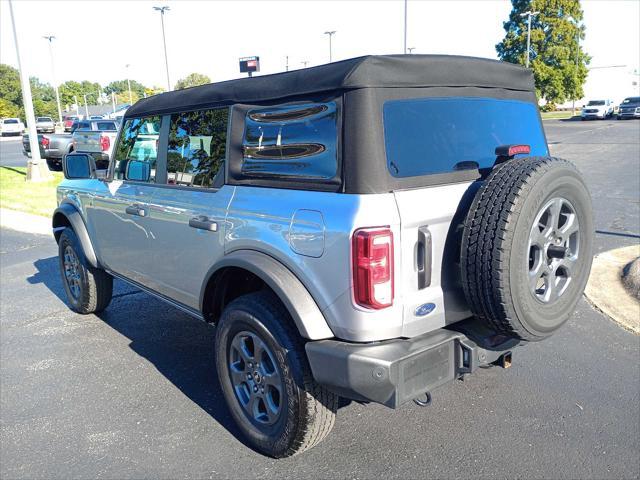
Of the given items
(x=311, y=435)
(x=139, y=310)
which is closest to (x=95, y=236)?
(x=139, y=310)

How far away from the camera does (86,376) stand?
4148 millimetres

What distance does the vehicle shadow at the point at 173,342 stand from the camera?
3762mm

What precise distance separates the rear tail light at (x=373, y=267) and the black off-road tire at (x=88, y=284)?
11.5 ft

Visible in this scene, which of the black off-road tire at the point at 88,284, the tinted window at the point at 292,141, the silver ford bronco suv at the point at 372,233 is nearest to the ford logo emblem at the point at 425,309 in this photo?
the silver ford bronco suv at the point at 372,233

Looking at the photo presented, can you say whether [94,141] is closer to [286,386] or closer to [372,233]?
[286,386]

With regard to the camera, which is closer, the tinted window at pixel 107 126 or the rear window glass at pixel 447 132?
the rear window glass at pixel 447 132

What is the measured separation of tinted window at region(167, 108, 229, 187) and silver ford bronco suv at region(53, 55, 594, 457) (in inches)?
0.7

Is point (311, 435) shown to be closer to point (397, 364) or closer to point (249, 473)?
point (249, 473)

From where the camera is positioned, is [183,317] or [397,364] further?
[183,317]

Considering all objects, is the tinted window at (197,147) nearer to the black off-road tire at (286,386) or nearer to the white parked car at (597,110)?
the black off-road tire at (286,386)

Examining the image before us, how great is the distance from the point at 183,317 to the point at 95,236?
3.62ft

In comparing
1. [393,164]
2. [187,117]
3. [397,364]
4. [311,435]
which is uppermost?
[187,117]

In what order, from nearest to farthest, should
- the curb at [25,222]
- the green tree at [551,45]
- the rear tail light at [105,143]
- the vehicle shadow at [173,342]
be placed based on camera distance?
Result: 1. the vehicle shadow at [173,342]
2. the curb at [25,222]
3. the rear tail light at [105,143]
4. the green tree at [551,45]

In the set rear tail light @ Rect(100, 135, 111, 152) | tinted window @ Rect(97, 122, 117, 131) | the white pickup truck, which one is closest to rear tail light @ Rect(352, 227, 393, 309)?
the white pickup truck
